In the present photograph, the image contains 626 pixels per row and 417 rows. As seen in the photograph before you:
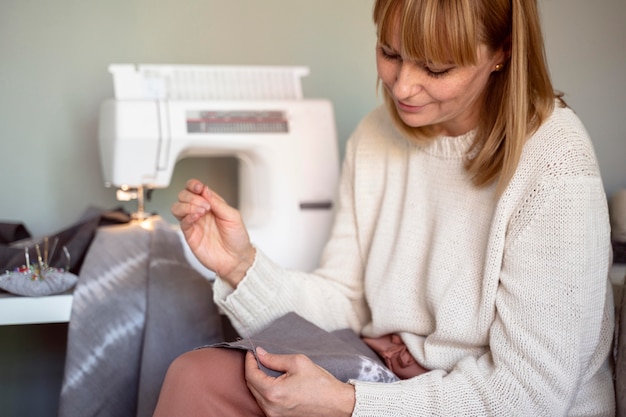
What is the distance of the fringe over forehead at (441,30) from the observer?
1.04 m

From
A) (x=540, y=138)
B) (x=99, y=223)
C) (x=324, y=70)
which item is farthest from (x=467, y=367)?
(x=324, y=70)

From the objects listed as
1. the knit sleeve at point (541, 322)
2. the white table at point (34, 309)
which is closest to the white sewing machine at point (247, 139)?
the white table at point (34, 309)

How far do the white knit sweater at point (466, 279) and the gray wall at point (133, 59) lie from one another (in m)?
0.76

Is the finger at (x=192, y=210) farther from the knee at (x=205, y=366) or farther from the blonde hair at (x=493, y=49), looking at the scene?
the blonde hair at (x=493, y=49)

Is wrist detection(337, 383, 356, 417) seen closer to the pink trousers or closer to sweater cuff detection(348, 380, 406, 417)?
sweater cuff detection(348, 380, 406, 417)

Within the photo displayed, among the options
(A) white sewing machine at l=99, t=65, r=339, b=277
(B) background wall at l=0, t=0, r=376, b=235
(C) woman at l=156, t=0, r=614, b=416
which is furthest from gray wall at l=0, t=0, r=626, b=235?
(C) woman at l=156, t=0, r=614, b=416

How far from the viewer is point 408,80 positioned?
1.11 metres

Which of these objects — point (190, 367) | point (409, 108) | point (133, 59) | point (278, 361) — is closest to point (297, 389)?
point (278, 361)

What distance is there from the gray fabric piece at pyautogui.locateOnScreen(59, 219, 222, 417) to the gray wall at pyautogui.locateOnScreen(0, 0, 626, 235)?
0.59 m

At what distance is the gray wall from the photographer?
1921mm

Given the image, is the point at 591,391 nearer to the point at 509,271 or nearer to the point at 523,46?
the point at 509,271

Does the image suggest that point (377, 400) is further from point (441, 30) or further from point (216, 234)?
point (441, 30)

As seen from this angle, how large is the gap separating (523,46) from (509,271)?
32 cm

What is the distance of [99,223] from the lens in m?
1.66
